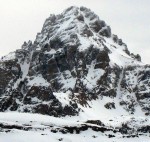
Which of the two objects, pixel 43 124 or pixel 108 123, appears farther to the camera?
pixel 108 123

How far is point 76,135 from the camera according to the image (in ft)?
418

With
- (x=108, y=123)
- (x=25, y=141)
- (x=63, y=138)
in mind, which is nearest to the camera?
(x=25, y=141)

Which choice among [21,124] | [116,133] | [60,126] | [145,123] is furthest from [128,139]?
[145,123]

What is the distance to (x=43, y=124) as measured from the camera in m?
134

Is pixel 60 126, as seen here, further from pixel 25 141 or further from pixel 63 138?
pixel 25 141

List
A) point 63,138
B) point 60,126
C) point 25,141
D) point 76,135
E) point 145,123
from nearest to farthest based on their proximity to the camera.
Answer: point 25,141
point 63,138
point 76,135
point 60,126
point 145,123

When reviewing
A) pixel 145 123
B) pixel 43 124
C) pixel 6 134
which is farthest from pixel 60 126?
pixel 145 123

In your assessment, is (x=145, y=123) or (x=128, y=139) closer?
(x=128, y=139)

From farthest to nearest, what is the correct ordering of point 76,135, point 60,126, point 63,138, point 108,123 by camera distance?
point 108,123
point 60,126
point 76,135
point 63,138

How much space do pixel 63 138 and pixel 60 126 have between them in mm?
19067

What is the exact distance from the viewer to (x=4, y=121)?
428ft

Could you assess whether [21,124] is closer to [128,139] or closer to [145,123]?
[128,139]

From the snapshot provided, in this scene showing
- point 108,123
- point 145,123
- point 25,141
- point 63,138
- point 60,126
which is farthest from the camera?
point 108,123

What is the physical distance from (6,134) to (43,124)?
2126 cm
